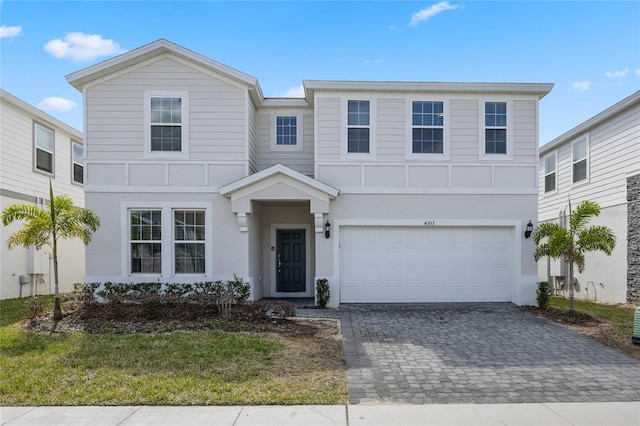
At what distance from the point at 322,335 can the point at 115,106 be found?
8.32 meters

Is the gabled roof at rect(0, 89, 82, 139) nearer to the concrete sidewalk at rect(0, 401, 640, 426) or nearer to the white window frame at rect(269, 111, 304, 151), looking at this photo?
the white window frame at rect(269, 111, 304, 151)

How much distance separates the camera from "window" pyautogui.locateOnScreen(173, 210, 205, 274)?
10.9m

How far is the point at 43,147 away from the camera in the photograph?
14023 mm

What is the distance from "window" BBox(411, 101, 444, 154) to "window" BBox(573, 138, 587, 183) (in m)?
6.69

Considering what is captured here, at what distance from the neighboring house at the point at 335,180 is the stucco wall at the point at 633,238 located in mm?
3184

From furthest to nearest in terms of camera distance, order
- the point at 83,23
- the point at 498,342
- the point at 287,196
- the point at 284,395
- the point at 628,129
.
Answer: the point at 628,129, the point at 287,196, the point at 83,23, the point at 498,342, the point at 284,395

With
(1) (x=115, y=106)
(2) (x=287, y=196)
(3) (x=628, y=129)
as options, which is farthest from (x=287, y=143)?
(3) (x=628, y=129)

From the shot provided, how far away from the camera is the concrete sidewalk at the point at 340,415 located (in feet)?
14.2

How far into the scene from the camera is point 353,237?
11273mm

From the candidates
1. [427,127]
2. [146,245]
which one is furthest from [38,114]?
[427,127]

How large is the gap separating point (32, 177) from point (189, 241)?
687 centimetres

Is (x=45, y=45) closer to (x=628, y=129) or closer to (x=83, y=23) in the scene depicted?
(x=83, y=23)

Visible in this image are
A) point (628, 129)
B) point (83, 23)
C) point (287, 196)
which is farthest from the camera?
point (628, 129)

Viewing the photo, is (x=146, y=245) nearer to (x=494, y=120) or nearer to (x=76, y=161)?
(x=76, y=161)
